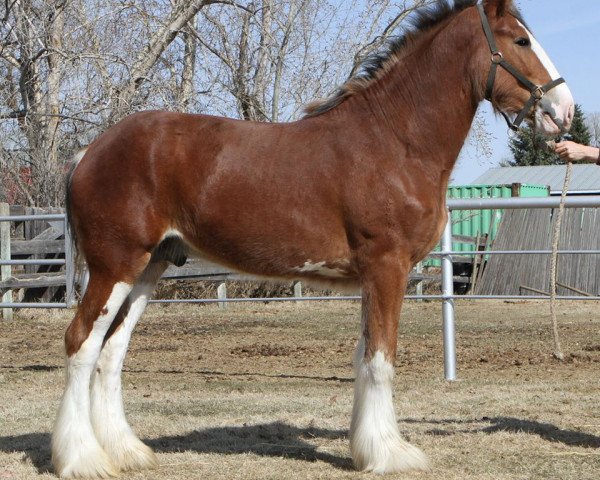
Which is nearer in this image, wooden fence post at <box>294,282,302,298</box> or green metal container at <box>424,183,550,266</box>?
wooden fence post at <box>294,282,302,298</box>

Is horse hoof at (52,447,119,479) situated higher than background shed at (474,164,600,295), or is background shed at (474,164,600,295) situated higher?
background shed at (474,164,600,295)

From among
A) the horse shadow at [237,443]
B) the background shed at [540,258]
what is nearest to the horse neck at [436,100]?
the horse shadow at [237,443]

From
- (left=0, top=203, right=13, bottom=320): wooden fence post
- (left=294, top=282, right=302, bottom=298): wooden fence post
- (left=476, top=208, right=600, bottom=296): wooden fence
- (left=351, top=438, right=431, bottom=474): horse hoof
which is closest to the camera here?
(left=351, top=438, right=431, bottom=474): horse hoof

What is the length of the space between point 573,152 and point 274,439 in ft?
8.43

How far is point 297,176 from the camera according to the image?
4.64 metres

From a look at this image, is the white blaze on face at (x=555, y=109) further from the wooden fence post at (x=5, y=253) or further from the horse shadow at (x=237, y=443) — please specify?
the wooden fence post at (x=5, y=253)

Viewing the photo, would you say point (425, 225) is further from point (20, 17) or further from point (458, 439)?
point (20, 17)

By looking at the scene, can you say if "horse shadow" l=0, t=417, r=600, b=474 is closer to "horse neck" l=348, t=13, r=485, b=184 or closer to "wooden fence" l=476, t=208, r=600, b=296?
"horse neck" l=348, t=13, r=485, b=184

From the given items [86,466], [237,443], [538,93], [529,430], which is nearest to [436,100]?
[538,93]

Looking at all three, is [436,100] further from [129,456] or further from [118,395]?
[129,456]

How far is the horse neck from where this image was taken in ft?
15.5

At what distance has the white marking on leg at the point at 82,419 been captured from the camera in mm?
4555

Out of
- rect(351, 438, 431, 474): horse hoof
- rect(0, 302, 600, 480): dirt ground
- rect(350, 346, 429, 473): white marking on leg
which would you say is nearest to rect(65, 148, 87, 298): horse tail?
rect(0, 302, 600, 480): dirt ground

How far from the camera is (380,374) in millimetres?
4547
